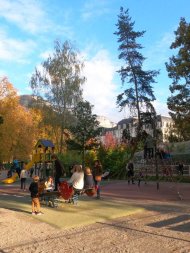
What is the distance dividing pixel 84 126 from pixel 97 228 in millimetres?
31079

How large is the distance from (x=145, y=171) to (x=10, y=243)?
24.4 meters

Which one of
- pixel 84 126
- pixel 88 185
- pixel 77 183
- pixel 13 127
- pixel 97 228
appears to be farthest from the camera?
pixel 13 127

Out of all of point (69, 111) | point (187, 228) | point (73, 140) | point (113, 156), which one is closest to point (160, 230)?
point (187, 228)

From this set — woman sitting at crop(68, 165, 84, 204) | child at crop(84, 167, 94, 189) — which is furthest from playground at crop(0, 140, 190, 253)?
child at crop(84, 167, 94, 189)

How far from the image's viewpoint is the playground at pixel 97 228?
782 cm

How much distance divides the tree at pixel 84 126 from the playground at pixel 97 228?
2588 centimetres

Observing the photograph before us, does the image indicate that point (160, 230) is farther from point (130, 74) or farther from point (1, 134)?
point (1, 134)

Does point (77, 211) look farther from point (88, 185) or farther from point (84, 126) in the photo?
point (84, 126)

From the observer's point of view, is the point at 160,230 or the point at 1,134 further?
the point at 1,134

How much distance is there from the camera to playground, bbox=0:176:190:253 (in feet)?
25.6

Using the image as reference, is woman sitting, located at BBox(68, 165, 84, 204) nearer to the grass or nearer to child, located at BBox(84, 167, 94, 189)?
the grass

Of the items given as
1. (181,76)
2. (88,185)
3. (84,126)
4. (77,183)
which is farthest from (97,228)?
(84,126)

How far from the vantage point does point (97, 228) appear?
9742mm

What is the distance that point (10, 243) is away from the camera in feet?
27.0
